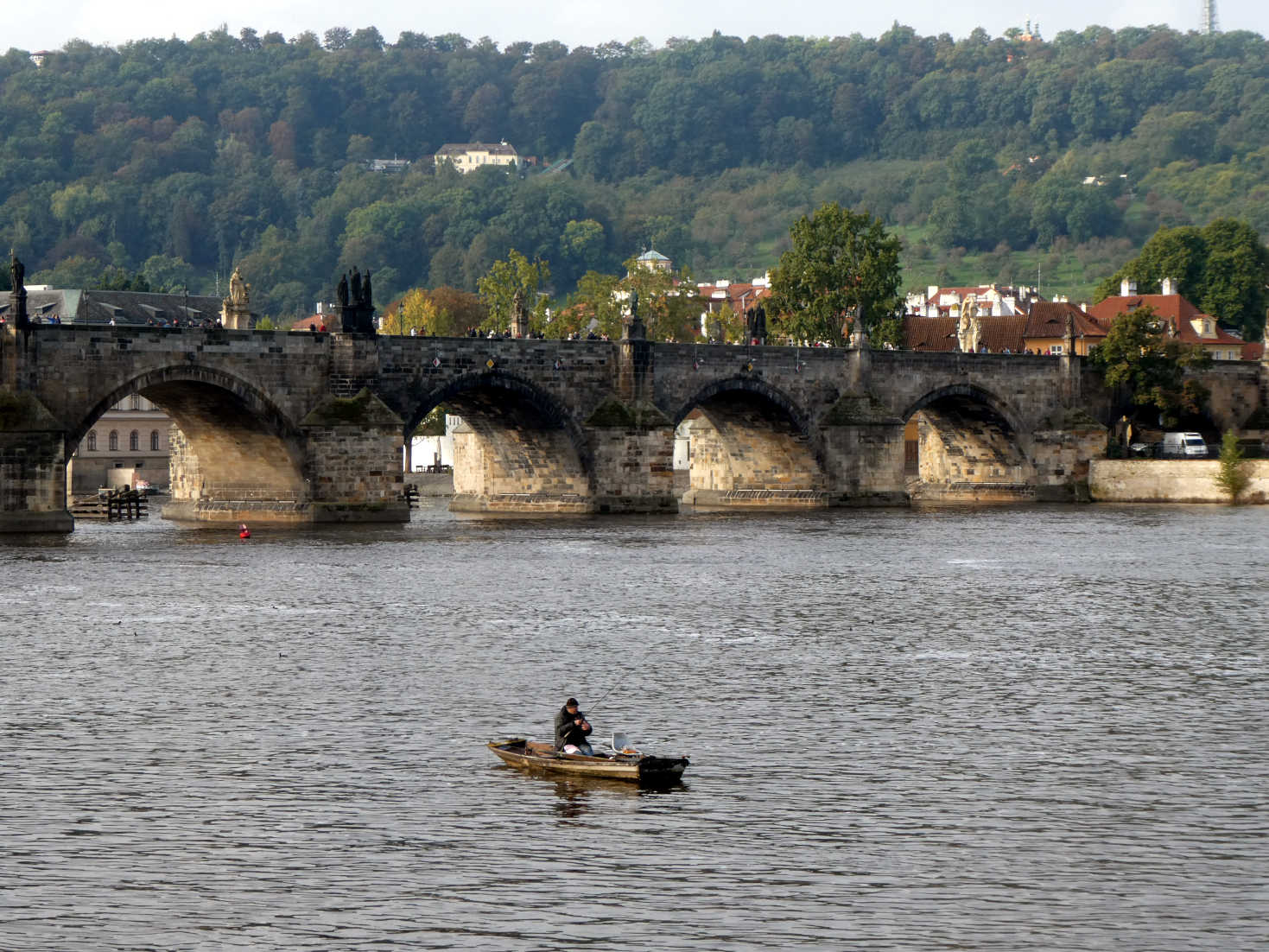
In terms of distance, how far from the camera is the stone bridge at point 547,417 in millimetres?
68250

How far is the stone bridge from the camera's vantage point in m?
68.2

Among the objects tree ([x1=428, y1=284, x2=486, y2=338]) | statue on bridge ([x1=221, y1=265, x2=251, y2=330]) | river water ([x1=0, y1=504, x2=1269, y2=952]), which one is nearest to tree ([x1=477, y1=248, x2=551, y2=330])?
tree ([x1=428, y1=284, x2=486, y2=338])

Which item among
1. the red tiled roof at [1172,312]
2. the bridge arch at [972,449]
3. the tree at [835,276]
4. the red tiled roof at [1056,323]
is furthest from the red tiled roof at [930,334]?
the bridge arch at [972,449]

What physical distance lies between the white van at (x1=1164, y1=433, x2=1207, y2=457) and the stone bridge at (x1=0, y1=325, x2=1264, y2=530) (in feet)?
12.6

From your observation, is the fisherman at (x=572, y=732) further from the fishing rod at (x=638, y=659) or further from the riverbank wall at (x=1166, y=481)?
the riverbank wall at (x=1166, y=481)

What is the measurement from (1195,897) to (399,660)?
68.1ft

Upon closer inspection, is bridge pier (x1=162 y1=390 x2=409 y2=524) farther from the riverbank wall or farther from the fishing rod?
the riverbank wall

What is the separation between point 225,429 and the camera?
2953 inches

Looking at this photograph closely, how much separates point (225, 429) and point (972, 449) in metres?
43.4

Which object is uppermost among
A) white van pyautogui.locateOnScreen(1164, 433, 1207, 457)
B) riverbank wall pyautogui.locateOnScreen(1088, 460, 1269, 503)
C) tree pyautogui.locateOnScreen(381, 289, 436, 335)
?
tree pyautogui.locateOnScreen(381, 289, 436, 335)

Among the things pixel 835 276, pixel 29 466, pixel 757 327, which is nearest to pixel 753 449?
pixel 757 327

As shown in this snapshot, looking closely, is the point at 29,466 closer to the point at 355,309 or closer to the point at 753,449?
the point at 355,309

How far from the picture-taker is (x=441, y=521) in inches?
3280

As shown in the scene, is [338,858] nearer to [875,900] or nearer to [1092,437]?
[875,900]
